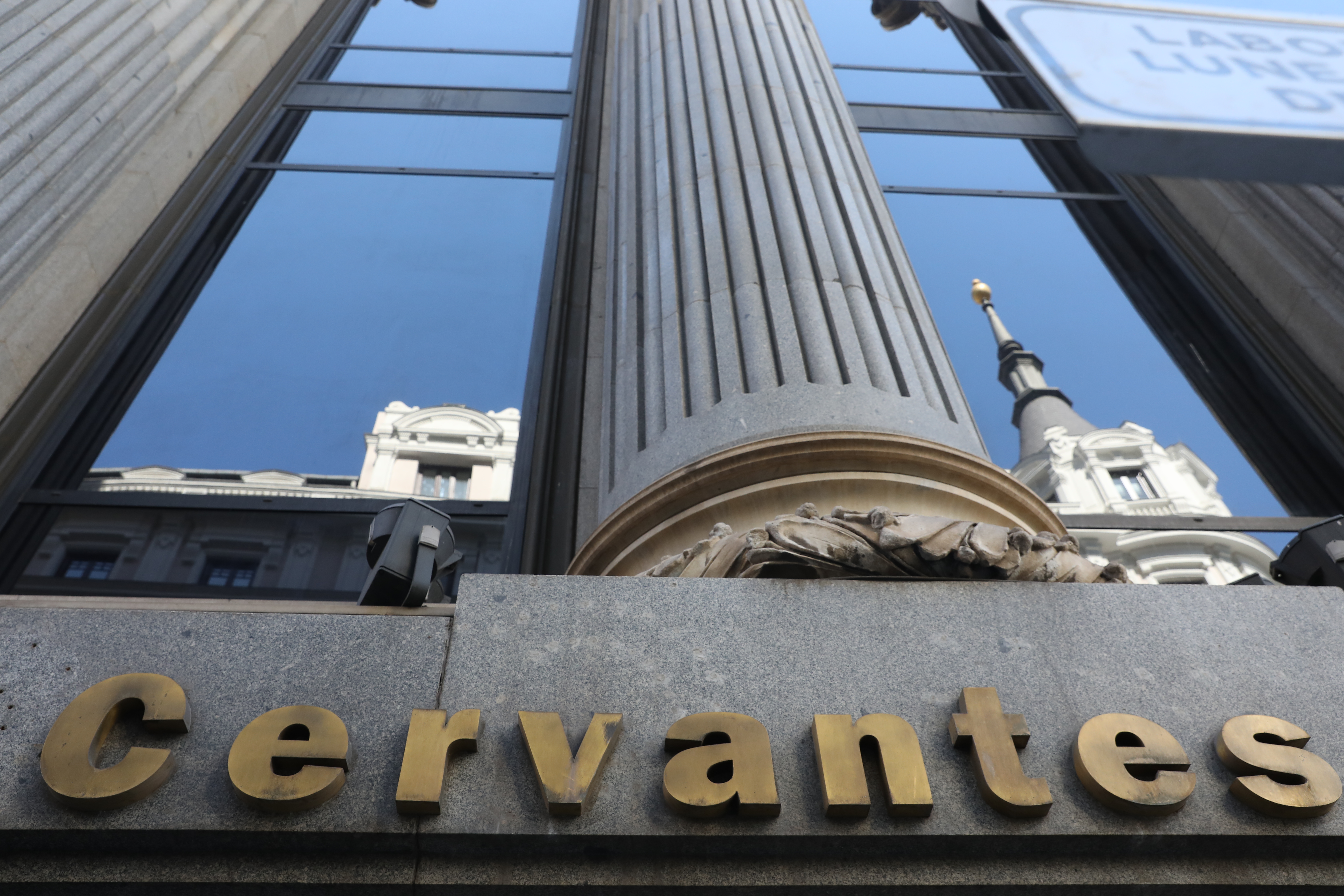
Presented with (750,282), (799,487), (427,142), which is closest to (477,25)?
(427,142)

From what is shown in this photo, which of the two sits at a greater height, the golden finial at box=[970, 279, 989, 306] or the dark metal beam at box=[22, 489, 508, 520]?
the golden finial at box=[970, 279, 989, 306]

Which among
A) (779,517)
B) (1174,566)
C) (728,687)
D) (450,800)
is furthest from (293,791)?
(1174,566)

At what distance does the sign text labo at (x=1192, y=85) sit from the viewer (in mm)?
6316

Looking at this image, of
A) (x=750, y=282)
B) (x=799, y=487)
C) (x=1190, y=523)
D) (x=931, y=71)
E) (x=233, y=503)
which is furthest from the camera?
(x=931, y=71)

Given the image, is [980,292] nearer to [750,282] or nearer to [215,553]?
[750,282]

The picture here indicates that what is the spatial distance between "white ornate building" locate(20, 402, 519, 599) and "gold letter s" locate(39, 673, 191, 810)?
3.76 meters

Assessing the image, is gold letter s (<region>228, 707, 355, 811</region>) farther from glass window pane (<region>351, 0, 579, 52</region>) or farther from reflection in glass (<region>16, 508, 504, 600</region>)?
glass window pane (<region>351, 0, 579, 52</region>)

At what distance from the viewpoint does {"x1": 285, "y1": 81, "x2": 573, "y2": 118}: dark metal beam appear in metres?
14.5

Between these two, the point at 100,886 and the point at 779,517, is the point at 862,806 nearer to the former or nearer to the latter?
the point at 779,517

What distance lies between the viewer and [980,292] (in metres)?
11.9

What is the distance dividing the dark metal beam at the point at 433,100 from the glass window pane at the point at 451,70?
177 mm

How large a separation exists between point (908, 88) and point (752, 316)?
10.5 metres

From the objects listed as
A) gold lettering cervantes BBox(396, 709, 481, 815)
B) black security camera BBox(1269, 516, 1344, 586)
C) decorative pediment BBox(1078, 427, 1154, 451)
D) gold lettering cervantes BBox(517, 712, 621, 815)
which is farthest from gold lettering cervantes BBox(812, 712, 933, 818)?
decorative pediment BBox(1078, 427, 1154, 451)

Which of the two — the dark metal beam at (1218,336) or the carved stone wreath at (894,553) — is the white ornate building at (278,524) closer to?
the carved stone wreath at (894,553)
